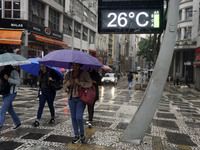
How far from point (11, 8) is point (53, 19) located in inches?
269

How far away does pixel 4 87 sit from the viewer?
498 cm

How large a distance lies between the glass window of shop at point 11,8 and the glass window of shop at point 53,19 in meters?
5.69

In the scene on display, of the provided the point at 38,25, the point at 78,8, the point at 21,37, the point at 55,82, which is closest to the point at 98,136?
the point at 55,82

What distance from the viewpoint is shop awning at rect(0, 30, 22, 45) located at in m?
18.2

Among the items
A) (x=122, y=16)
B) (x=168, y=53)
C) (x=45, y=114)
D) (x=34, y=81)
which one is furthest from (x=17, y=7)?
(x=168, y=53)

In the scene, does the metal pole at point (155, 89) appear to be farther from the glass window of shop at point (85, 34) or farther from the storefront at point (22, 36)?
the glass window of shop at point (85, 34)

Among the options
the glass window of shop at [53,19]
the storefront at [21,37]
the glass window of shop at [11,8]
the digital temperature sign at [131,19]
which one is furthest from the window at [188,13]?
the digital temperature sign at [131,19]

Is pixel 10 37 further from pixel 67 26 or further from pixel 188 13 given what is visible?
pixel 188 13

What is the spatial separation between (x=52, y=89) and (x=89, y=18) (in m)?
35.5

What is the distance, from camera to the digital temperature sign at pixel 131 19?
17.6 ft

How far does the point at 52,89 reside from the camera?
234 inches

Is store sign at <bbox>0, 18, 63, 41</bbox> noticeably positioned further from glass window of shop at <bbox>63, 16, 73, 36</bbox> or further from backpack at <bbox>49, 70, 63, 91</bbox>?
backpack at <bbox>49, 70, 63, 91</bbox>

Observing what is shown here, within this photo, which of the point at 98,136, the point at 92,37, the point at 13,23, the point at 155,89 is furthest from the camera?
the point at 92,37

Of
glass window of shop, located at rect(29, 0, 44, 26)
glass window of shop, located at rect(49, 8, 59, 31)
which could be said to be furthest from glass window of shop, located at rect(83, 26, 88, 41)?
glass window of shop, located at rect(29, 0, 44, 26)
